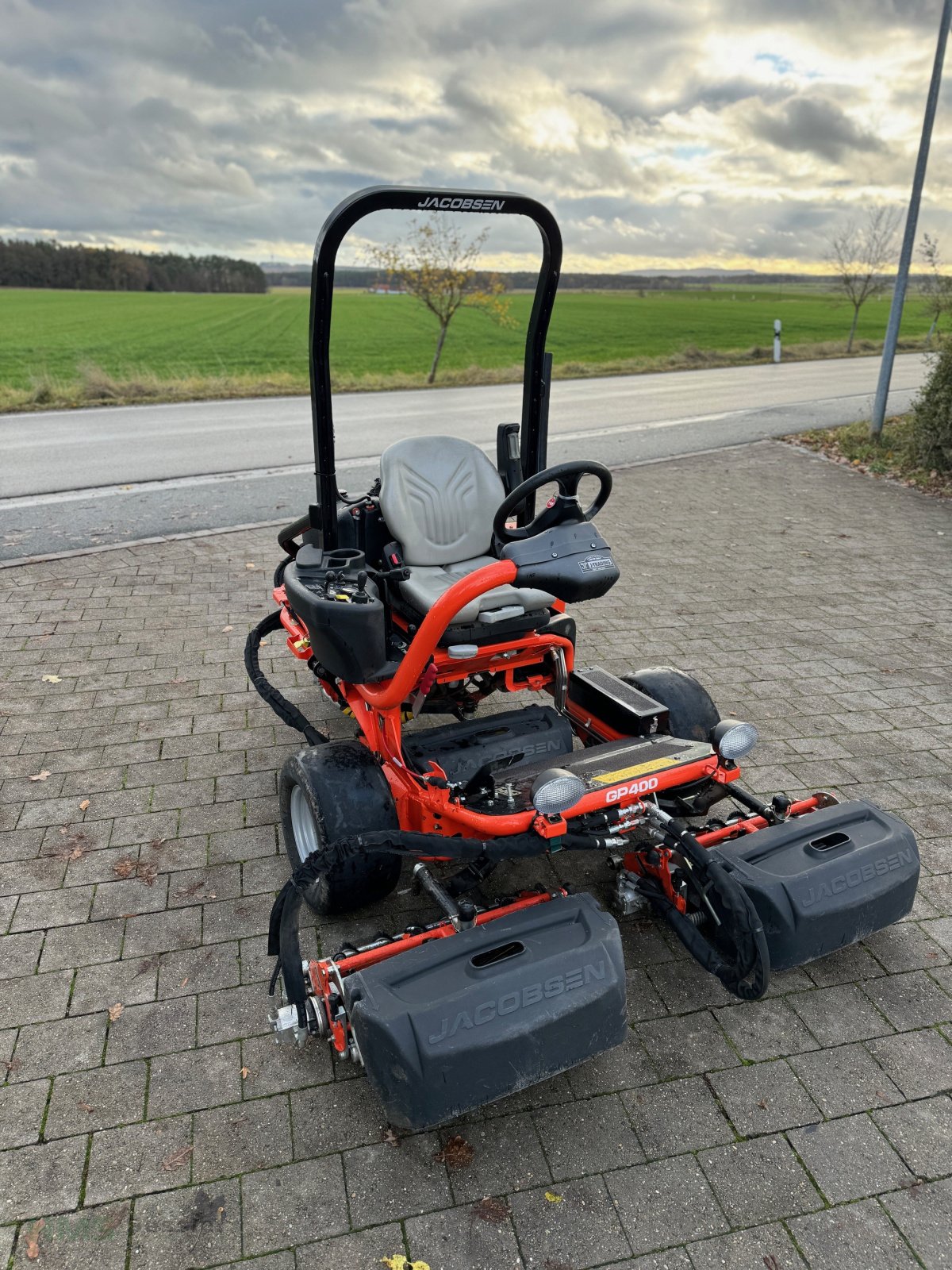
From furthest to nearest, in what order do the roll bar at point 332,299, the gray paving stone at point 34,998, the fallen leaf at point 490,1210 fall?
the roll bar at point 332,299, the gray paving stone at point 34,998, the fallen leaf at point 490,1210

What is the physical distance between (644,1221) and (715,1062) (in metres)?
0.62

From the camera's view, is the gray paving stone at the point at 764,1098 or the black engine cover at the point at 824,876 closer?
the gray paving stone at the point at 764,1098

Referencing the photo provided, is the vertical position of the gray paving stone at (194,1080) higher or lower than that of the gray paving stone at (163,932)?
lower

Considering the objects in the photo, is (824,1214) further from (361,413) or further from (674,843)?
(361,413)

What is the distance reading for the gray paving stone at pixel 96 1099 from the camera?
8.70 ft

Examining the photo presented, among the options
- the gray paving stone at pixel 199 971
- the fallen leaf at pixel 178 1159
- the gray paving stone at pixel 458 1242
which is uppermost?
the gray paving stone at pixel 199 971

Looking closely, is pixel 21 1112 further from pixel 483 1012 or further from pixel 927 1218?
pixel 927 1218

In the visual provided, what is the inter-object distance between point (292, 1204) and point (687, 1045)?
132 cm

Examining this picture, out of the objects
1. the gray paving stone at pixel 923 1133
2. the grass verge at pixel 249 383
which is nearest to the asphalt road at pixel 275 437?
the grass verge at pixel 249 383

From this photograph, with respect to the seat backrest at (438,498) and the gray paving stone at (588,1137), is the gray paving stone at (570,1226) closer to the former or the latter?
the gray paving stone at (588,1137)

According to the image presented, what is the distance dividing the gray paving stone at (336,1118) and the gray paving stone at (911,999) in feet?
5.75

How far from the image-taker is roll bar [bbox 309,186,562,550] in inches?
142

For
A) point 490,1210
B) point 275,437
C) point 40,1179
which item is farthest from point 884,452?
point 40,1179

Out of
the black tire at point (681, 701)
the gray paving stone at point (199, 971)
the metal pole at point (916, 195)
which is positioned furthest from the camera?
the metal pole at point (916, 195)
